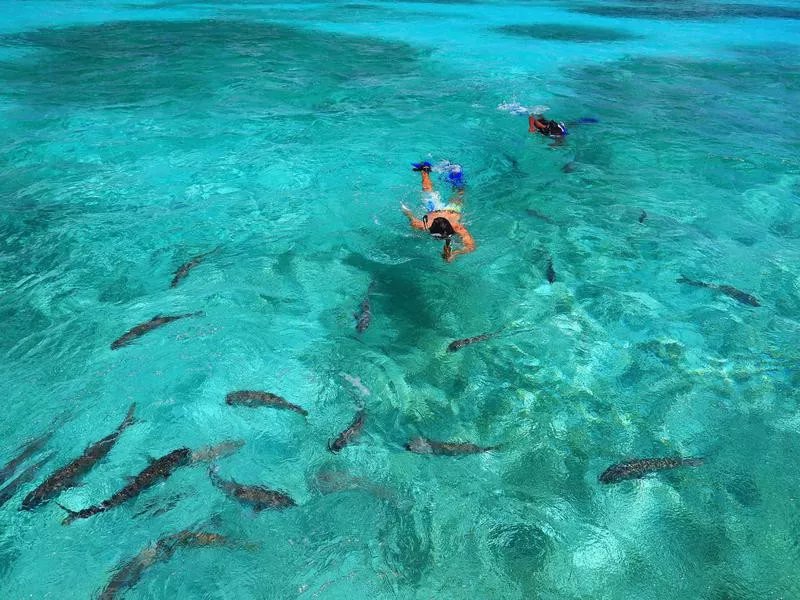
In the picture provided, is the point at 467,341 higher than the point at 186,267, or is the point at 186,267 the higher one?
the point at 186,267

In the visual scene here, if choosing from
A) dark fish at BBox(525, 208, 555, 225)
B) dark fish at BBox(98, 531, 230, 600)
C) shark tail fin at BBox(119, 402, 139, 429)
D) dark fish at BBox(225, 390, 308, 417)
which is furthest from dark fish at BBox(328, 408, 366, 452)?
dark fish at BBox(525, 208, 555, 225)

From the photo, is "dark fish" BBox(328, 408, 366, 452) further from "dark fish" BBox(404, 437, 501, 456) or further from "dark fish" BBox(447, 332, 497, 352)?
"dark fish" BBox(447, 332, 497, 352)

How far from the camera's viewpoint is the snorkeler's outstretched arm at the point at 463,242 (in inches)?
302

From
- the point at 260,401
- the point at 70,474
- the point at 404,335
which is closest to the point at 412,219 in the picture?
the point at 404,335

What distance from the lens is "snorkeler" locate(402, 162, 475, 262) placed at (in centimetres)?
774

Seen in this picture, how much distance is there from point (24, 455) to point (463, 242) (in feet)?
19.7

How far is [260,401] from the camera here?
17.5ft

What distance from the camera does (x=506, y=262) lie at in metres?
7.66

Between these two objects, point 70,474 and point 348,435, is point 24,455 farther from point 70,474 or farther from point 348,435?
point 348,435

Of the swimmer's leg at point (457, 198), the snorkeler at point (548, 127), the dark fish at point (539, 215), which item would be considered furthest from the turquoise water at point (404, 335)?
the snorkeler at point (548, 127)

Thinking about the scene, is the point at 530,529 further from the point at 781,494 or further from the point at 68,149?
the point at 68,149

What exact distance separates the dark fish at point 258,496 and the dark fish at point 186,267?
3458 millimetres

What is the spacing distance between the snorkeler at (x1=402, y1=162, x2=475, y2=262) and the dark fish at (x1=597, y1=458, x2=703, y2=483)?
3699 mm

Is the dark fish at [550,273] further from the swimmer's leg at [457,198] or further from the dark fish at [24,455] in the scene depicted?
the dark fish at [24,455]
